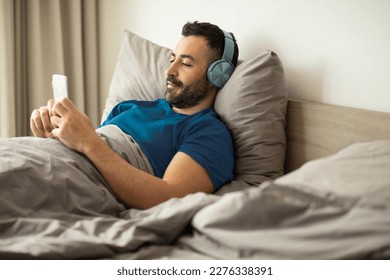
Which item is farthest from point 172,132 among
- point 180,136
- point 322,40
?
point 322,40

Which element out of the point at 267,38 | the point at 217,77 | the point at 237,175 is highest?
the point at 267,38

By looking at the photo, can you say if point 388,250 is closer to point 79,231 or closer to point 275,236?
point 275,236

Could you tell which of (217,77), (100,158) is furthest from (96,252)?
(217,77)

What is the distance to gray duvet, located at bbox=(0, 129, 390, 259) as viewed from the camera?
0.76m

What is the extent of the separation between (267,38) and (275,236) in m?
1.01

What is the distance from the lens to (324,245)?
754mm

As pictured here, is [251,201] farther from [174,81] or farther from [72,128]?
[174,81]

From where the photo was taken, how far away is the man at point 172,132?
1.29m

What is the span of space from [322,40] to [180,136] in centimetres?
51

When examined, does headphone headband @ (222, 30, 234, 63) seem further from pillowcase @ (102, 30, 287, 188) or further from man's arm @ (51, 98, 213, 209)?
man's arm @ (51, 98, 213, 209)

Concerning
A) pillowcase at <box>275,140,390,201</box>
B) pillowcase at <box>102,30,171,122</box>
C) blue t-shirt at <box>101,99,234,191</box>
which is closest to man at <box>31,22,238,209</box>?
blue t-shirt at <box>101,99,234,191</box>

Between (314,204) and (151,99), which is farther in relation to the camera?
(151,99)

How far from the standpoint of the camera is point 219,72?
5.22 feet

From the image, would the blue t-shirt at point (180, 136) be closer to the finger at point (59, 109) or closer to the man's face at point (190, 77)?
the man's face at point (190, 77)
